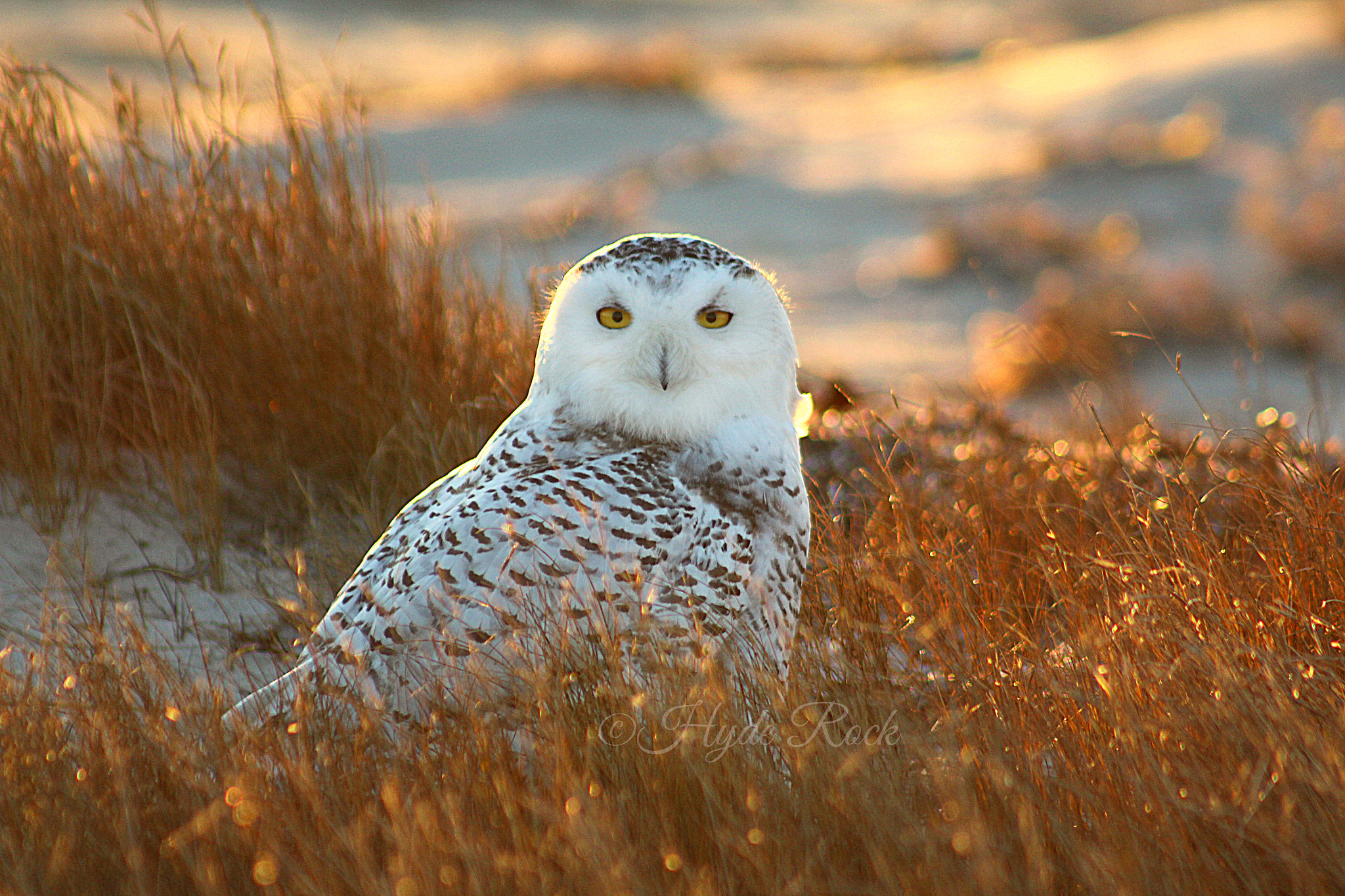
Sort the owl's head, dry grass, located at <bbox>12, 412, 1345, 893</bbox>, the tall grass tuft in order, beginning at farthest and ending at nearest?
the tall grass tuft, the owl's head, dry grass, located at <bbox>12, 412, 1345, 893</bbox>

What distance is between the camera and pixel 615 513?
1928 millimetres

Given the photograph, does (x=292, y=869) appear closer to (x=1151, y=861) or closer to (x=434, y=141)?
(x=1151, y=861)

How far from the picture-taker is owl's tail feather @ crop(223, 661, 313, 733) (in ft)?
5.98

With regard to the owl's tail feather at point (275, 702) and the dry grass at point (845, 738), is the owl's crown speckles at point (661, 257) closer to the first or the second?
the dry grass at point (845, 738)

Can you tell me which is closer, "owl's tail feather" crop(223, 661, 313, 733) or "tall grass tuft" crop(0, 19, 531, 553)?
"owl's tail feather" crop(223, 661, 313, 733)

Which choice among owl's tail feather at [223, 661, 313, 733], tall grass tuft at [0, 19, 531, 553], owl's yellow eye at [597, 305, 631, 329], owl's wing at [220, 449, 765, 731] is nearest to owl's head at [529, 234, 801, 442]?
owl's yellow eye at [597, 305, 631, 329]

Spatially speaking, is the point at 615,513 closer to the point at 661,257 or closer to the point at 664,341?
the point at 664,341

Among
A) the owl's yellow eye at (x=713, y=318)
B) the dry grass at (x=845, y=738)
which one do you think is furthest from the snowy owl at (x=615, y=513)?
the dry grass at (x=845, y=738)

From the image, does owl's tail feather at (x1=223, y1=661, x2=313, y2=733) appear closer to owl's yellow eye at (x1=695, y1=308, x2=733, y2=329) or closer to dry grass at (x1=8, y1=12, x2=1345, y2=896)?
dry grass at (x1=8, y1=12, x2=1345, y2=896)

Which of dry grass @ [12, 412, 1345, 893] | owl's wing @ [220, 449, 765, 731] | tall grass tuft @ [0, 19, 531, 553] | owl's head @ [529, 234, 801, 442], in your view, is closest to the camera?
dry grass @ [12, 412, 1345, 893]

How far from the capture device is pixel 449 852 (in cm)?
141

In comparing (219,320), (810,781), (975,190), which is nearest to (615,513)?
(810,781)

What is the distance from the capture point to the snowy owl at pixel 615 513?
1.85 m

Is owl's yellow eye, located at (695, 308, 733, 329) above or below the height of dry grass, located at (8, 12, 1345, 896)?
above
